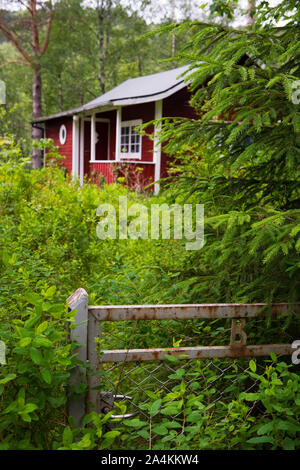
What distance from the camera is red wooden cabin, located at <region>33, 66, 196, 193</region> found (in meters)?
13.4

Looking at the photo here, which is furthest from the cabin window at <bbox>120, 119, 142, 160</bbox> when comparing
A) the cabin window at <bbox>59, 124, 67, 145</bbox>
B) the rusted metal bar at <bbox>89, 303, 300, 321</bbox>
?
the rusted metal bar at <bbox>89, 303, 300, 321</bbox>

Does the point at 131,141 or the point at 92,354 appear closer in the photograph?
the point at 92,354

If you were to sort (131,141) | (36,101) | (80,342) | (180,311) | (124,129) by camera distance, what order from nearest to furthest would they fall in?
(80,342) → (180,311) → (131,141) → (124,129) → (36,101)

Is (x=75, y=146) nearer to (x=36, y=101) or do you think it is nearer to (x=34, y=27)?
(x=36, y=101)

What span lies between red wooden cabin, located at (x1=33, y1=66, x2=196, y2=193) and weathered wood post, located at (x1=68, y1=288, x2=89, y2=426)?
24.9ft

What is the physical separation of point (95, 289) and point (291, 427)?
88.8 inches

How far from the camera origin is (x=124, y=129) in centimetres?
1733

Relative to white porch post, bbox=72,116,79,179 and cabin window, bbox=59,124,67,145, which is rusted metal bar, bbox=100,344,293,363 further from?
cabin window, bbox=59,124,67,145

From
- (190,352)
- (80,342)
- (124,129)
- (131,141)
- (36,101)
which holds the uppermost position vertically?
Result: (36,101)

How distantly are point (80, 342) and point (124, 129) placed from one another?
52.3 feet

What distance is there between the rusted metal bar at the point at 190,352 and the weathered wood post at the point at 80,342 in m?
0.15

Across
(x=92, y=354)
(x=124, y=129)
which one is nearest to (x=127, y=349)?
(x=92, y=354)

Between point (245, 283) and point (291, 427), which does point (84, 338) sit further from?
point (245, 283)
